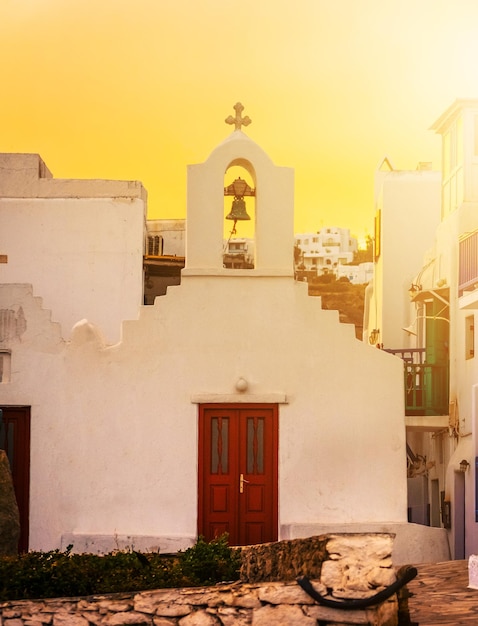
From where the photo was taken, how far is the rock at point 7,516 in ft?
62.1

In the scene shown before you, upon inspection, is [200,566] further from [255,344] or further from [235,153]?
[235,153]

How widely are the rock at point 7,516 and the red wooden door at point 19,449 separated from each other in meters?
1.86

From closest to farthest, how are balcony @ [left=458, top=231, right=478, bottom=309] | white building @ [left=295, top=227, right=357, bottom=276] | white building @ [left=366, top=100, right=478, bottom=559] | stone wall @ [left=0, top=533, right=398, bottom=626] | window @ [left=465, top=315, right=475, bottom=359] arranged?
stone wall @ [left=0, top=533, right=398, bottom=626], balcony @ [left=458, top=231, right=478, bottom=309], white building @ [left=366, top=100, right=478, bottom=559], window @ [left=465, top=315, right=475, bottom=359], white building @ [left=295, top=227, right=357, bottom=276]

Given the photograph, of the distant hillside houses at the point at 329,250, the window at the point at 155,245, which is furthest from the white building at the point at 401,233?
the distant hillside houses at the point at 329,250

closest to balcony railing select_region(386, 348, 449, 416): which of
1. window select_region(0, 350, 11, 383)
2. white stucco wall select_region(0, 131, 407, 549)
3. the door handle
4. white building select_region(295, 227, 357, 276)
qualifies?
white stucco wall select_region(0, 131, 407, 549)

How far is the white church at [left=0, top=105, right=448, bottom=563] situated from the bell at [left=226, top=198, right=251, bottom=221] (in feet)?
5.68

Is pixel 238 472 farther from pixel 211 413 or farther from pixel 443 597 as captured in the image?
pixel 443 597

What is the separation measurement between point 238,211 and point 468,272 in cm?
454

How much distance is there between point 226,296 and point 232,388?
4.77 feet

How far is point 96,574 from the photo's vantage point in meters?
15.5

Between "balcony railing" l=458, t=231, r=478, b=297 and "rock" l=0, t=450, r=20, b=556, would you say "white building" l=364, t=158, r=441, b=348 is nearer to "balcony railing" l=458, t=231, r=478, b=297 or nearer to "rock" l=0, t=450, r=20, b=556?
"balcony railing" l=458, t=231, r=478, b=297

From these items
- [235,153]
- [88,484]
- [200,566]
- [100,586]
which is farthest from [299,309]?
[100,586]

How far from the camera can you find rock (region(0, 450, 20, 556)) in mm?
18922

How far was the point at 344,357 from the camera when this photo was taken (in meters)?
21.6
